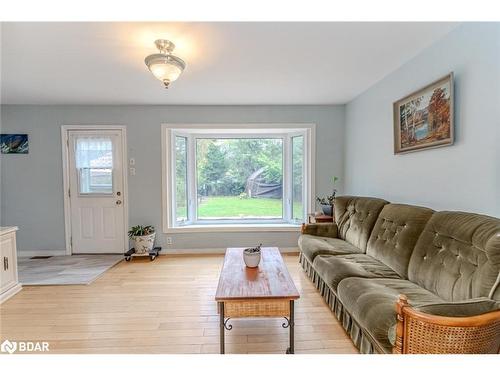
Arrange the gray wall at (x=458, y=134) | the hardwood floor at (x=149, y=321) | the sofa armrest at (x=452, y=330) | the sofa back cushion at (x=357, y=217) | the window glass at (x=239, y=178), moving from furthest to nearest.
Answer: the window glass at (x=239, y=178) → the sofa back cushion at (x=357, y=217) → the hardwood floor at (x=149, y=321) → the gray wall at (x=458, y=134) → the sofa armrest at (x=452, y=330)

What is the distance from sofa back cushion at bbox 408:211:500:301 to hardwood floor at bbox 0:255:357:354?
0.74m

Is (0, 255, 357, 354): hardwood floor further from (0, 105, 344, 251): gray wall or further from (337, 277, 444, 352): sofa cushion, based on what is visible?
(0, 105, 344, 251): gray wall

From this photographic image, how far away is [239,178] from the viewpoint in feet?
15.1

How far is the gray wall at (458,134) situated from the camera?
1658 millimetres

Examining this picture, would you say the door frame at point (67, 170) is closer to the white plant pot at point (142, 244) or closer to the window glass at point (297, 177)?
the white plant pot at point (142, 244)

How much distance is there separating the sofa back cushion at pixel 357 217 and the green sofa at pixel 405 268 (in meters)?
0.01

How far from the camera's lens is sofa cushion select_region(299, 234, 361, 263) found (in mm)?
2721

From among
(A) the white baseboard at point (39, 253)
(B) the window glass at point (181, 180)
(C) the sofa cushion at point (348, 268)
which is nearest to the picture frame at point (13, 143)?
(A) the white baseboard at point (39, 253)

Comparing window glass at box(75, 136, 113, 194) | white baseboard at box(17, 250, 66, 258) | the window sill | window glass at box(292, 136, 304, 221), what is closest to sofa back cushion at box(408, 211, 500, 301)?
the window sill

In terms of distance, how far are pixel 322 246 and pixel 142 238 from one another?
2.59 metres

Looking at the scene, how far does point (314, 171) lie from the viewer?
4141 millimetres

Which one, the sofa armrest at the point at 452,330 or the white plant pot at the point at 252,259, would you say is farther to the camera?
the white plant pot at the point at 252,259

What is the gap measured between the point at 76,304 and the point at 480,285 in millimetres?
3188

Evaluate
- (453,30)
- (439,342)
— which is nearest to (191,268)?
(439,342)
